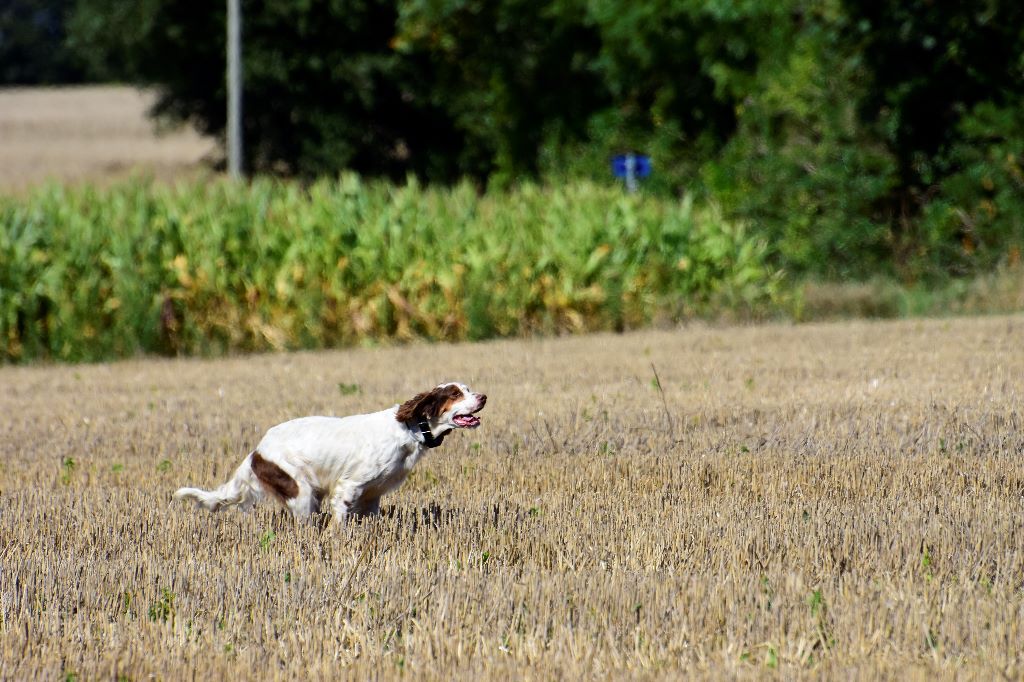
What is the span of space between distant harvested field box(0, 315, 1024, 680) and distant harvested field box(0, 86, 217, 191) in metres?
30.9

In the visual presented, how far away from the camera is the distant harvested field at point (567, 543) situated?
5012mm

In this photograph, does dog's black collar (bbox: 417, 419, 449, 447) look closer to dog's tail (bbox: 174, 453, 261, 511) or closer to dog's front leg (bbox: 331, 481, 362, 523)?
dog's front leg (bbox: 331, 481, 362, 523)

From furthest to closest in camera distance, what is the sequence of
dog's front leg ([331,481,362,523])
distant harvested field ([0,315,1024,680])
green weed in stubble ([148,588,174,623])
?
dog's front leg ([331,481,362,523]), green weed in stubble ([148,588,174,623]), distant harvested field ([0,315,1024,680])

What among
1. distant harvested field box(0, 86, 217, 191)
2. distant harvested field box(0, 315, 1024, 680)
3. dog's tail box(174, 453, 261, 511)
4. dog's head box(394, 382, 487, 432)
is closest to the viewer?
distant harvested field box(0, 315, 1024, 680)

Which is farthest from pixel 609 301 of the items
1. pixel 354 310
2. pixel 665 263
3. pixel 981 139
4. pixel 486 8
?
pixel 486 8

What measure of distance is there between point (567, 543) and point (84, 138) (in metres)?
61.6

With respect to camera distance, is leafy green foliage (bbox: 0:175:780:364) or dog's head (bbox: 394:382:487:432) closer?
dog's head (bbox: 394:382:487:432)

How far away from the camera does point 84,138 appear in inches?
2547

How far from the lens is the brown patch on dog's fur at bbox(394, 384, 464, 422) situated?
21.6 feet

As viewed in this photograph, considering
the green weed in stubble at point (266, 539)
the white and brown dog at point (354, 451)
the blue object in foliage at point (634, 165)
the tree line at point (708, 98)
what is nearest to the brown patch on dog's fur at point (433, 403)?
the white and brown dog at point (354, 451)

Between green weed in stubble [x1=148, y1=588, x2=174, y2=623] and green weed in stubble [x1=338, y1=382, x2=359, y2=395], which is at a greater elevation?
green weed in stubble [x1=148, y1=588, x2=174, y2=623]

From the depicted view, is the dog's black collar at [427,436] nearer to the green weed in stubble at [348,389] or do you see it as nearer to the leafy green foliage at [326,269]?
the green weed in stubble at [348,389]

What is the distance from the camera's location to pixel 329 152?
29719 mm

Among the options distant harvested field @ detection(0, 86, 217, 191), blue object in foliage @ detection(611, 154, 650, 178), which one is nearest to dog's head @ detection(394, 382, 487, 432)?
blue object in foliage @ detection(611, 154, 650, 178)
